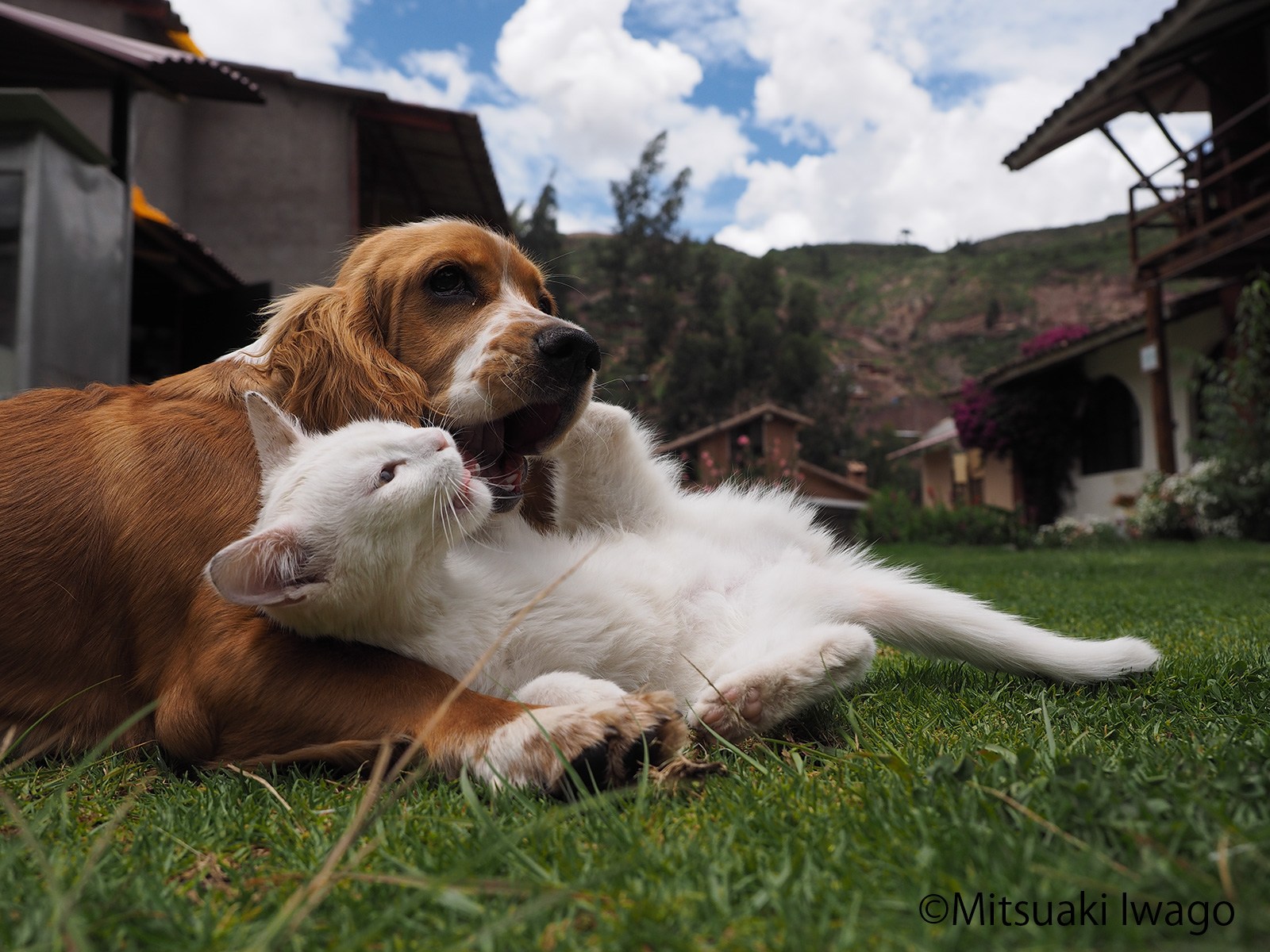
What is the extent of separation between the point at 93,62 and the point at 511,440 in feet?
19.3

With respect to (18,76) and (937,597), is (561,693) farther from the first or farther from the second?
(18,76)

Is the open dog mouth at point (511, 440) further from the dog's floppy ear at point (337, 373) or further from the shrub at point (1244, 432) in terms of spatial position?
the shrub at point (1244, 432)

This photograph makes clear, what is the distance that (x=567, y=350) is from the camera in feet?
8.00

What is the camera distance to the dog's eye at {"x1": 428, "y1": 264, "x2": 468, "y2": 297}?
8.71ft

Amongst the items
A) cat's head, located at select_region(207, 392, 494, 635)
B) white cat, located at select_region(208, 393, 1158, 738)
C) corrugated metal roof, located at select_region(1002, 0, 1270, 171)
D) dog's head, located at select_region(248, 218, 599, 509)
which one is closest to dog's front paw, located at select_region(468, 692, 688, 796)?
white cat, located at select_region(208, 393, 1158, 738)

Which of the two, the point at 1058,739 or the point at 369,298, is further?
the point at 369,298

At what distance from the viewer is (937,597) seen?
7.50 feet

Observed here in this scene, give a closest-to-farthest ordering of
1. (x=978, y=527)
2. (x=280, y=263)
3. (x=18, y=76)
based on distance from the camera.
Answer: (x=18, y=76)
(x=280, y=263)
(x=978, y=527)

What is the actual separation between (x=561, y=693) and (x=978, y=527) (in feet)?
46.8

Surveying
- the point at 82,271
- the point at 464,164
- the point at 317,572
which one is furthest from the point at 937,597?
the point at 464,164

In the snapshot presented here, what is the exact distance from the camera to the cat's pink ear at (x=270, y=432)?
186 centimetres

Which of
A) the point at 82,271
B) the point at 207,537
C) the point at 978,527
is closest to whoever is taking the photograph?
the point at 207,537

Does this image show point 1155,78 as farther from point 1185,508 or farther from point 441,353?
point 441,353

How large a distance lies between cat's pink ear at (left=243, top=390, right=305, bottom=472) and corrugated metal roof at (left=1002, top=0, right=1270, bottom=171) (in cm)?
1339
